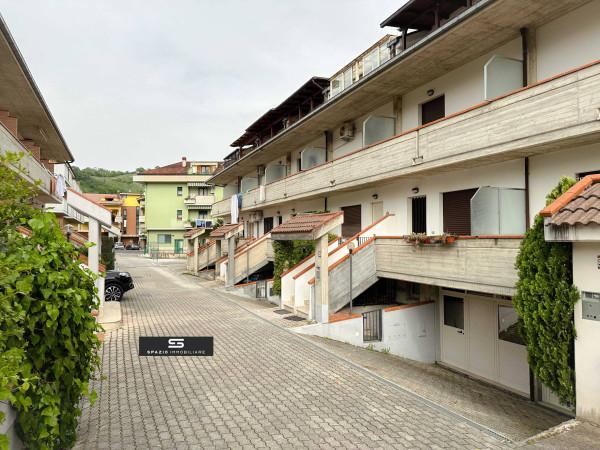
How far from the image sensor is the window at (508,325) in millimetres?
11070

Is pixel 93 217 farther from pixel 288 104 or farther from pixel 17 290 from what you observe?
pixel 288 104

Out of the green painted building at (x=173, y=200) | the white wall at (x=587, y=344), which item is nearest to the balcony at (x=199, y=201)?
the green painted building at (x=173, y=200)

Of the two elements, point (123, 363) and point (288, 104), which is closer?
point (123, 363)

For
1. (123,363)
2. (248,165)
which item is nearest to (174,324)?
(123,363)

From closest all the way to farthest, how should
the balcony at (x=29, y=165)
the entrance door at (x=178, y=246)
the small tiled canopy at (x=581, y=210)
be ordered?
the small tiled canopy at (x=581, y=210) < the balcony at (x=29, y=165) < the entrance door at (x=178, y=246)

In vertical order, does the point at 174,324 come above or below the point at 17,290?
below

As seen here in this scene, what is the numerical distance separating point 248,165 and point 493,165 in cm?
2136

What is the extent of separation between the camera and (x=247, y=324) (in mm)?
13141

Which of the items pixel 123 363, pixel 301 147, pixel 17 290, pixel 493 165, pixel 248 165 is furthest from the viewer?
pixel 248 165

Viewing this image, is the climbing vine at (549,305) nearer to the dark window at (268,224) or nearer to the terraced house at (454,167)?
the terraced house at (454,167)

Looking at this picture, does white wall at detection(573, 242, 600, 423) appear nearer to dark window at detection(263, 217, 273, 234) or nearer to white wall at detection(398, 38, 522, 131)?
white wall at detection(398, 38, 522, 131)

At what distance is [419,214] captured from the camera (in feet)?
46.9

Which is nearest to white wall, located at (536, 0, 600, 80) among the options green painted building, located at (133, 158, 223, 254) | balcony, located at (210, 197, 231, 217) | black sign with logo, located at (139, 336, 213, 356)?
black sign with logo, located at (139, 336, 213, 356)

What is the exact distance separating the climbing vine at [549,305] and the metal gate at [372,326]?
5.60 m
